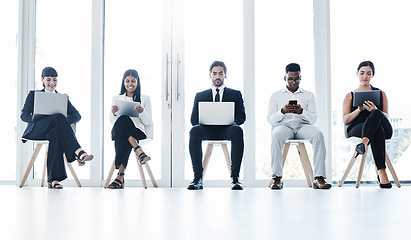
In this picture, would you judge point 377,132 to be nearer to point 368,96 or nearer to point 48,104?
point 368,96

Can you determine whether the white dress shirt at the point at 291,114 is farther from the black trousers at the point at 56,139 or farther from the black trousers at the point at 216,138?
the black trousers at the point at 56,139

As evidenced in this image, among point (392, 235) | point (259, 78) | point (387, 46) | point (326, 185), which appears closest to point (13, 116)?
point (259, 78)

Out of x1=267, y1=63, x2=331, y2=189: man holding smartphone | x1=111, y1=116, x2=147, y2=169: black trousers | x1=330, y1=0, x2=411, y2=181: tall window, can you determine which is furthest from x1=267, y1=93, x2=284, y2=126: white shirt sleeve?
x1=111, y1=116, x2=147, y2=169: black trousers

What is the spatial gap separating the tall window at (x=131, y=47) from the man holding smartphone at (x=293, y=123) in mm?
1265

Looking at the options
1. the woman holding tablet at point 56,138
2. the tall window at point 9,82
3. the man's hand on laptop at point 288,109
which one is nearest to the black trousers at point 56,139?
the woman holding tablet at point 56,138

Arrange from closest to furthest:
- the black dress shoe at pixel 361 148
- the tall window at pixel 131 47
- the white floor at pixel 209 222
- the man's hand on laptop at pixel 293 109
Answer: the white floor at pixel 209 222
the black dress shoe at pixel 361 148
the man's hand on laptop at pixel 293 109
the tall window at pixel 131 47

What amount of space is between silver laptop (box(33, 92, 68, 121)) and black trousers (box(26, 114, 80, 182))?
6cm

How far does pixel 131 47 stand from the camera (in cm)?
449

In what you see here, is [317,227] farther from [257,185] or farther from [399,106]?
[399,106]

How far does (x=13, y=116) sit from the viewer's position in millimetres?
4566

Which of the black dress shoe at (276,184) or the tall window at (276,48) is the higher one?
the tall window at (276,48)

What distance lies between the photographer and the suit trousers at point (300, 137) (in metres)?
3.53

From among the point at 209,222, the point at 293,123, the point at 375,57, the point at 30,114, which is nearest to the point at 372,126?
the point at 293,123

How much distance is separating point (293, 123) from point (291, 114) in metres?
0.09
